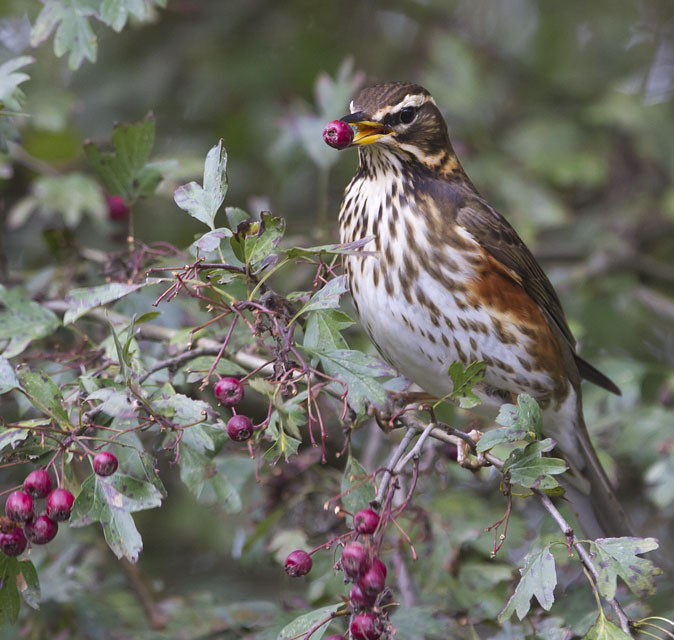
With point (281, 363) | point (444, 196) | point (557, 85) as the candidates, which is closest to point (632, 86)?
point (557, 85)

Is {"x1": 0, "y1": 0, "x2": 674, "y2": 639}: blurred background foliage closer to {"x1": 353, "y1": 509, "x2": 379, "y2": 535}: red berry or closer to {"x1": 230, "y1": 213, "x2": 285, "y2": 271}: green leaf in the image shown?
{"x1": 230, "y1": 213, "x2": 285, "y2": 271}: green leaf

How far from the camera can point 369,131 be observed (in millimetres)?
2719

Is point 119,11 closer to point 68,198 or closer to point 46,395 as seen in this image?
point 68,198

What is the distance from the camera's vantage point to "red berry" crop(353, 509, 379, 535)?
6.11ft

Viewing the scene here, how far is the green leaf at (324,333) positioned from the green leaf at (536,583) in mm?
634

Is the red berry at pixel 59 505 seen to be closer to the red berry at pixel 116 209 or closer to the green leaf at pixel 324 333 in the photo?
the green leaf at pixel 324 333

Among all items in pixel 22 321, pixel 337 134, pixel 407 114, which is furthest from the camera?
pixel 407 114

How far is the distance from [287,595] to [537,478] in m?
1.36

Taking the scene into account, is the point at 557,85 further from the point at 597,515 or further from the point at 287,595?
the point at 287,595

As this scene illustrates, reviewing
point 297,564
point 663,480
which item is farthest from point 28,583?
point 663,480

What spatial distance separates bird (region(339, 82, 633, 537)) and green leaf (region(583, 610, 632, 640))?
98 cm

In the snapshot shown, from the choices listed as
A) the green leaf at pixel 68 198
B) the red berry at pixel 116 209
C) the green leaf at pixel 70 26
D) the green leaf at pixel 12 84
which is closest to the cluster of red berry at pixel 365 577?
the green leaf at pixel 12 84

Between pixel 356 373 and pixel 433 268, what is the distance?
0.76 metres

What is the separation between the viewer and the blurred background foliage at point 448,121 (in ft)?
12.6
